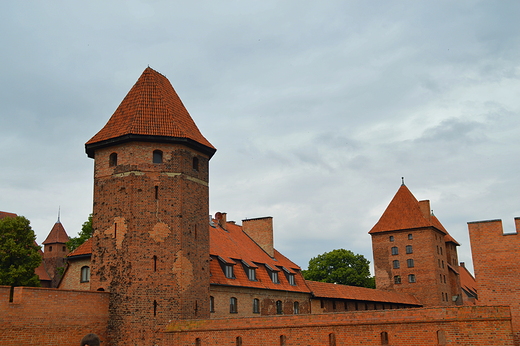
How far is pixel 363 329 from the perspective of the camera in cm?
2169

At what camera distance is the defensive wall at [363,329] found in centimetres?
1977

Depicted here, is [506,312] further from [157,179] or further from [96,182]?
[96,182]

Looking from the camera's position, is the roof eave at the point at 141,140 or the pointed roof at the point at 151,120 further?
the pointed roof at the point at 151,120

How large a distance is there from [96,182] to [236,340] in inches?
392

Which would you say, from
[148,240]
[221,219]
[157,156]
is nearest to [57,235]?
[221,219]

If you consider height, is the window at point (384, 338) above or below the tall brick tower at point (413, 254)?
below

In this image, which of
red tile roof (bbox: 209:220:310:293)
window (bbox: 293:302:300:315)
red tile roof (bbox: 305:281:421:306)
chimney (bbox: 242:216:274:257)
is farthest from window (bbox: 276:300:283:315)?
chimney (bbox: 242:216:274:257)

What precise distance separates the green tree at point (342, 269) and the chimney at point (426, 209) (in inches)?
521

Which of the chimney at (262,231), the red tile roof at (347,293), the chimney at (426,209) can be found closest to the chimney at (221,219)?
the chimney at (262,231)

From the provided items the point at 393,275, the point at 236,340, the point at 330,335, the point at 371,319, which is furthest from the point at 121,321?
the point at 393,275

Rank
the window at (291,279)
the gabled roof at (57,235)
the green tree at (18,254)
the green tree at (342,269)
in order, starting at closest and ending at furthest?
1. the window at (291,279)
2. the green tree at (18,254)
3. the green tree at (342,269)
4. the gabled roof at (57,235)

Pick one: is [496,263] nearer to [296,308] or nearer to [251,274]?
[251,274]

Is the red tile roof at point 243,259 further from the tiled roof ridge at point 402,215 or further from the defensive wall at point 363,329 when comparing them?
the tiled roof ridge at point 402,215

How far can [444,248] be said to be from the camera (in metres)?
59.2
